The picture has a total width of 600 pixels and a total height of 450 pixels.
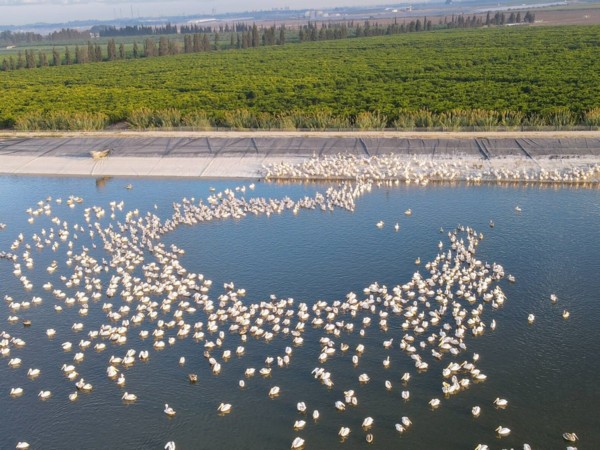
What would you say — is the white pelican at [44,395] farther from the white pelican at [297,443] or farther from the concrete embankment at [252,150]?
the concrete embankment at [252,150]

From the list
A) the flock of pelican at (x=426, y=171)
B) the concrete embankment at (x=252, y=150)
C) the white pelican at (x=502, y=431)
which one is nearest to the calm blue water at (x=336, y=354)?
the white pelican at (x=502, y=431)

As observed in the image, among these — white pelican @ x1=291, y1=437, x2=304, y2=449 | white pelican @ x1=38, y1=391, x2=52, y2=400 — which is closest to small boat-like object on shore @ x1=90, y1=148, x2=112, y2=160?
white pelican @ x1=38, y1=391, x2=52, y2=400

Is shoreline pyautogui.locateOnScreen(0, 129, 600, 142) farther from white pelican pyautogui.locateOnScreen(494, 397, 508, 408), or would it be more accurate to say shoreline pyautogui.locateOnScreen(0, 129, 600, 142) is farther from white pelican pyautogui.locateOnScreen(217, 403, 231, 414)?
white pelican pyautogui.locateOnScreen(217, 403, 231, 414)

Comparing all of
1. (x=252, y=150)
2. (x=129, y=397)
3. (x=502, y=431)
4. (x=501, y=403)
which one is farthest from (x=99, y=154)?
(x=502, y=431)

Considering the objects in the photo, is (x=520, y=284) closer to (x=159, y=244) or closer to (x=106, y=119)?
(x=159, y=244)

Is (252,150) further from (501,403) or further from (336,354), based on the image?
(501,403)
